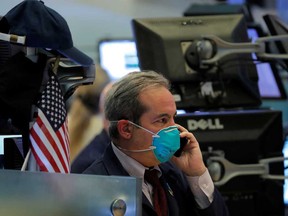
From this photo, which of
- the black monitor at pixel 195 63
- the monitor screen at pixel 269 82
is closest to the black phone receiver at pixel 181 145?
the black monitor at pixel 195 63

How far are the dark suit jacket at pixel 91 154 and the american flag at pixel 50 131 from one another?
3.40 ft

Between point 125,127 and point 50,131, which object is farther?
point 125,127

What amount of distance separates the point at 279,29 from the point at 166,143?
4.07 ft

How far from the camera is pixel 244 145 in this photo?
2920 mm

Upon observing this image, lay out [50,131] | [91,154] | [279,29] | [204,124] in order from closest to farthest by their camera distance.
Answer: [50,131] → [204,124] → [279,29] → [91,154]

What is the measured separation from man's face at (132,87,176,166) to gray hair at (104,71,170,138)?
0.02 metres

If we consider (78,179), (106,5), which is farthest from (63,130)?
(106,5)

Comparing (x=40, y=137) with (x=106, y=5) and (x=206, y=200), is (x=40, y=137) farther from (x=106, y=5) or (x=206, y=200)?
(x=106, y=5)

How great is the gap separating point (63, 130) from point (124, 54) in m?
4.70

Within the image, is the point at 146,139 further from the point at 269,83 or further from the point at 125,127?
the point at 269,83

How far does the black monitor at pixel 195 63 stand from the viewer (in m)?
2.95

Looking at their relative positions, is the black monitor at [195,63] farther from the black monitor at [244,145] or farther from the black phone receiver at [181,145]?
the black phone receiver at [181,145]

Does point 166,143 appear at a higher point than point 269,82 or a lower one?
higher

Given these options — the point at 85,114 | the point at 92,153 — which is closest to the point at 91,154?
the point at 92,153
